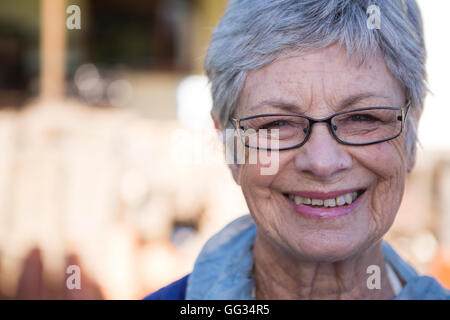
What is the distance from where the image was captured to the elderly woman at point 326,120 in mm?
1305

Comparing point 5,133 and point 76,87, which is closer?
point 5,133

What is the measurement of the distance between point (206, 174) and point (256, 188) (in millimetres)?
2261

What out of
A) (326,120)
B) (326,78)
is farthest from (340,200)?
(326,78)

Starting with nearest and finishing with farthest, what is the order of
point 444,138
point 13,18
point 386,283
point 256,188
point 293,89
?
1. point 293,89
2. point 256,188
3. point 386,283
4. point 444,138
5. point 13,18

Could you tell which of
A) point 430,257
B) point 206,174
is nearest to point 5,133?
point 206,174

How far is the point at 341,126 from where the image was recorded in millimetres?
1338

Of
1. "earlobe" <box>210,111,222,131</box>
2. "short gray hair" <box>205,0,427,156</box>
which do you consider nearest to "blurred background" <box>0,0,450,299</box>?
"earlobe" <box>210,111,222,131</box>

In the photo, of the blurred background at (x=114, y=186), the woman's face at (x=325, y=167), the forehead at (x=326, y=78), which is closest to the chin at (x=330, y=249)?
the woman's face at (x=325, y=167)

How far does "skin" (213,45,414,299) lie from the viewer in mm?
1303

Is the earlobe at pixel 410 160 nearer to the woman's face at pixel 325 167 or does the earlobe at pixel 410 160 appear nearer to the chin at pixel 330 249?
the woman's face at pixel 325 167

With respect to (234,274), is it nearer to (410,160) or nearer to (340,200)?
(340,200)

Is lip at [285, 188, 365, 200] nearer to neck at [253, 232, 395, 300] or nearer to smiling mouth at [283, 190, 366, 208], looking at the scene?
smiling mouth at [283, 190, 366, 208]

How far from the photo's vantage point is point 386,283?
154 centimetres
